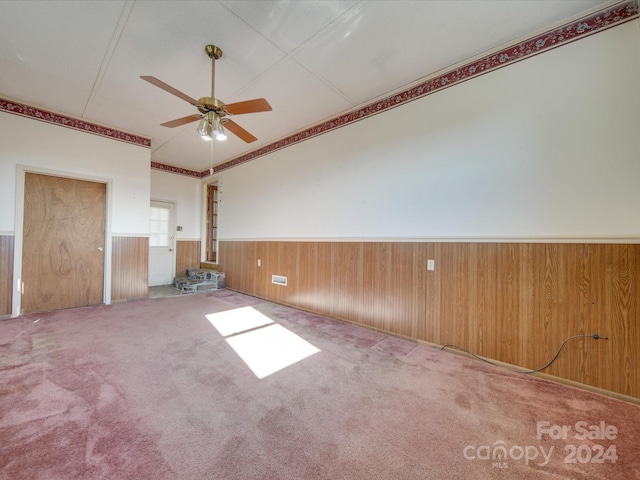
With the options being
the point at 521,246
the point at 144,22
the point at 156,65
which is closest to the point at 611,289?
the point at 521,246

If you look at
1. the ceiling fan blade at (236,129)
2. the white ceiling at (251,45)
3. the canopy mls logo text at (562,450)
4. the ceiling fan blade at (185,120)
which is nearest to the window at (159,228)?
the white ceiling at (251,45)

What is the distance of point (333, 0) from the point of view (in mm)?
1999

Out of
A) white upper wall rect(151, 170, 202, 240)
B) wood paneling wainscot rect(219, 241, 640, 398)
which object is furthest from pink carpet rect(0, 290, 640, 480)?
white upper wall rect(151, 170, 202, 240)

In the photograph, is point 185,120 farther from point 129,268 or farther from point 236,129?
point 129,268

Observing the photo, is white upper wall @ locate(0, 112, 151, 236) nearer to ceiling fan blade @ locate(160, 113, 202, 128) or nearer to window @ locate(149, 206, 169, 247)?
window @ locate(149, 206, 169, 247)

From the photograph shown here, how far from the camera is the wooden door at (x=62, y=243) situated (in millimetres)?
3727

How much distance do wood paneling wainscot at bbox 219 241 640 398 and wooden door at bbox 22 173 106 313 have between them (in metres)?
3.94

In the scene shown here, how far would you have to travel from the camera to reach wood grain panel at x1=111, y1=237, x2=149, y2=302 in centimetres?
440

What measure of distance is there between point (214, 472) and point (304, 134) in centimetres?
410

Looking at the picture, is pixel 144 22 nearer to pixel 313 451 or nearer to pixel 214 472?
pixel 214 472

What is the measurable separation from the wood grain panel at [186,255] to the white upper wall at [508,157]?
4.33 metres

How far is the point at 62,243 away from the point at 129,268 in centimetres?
96

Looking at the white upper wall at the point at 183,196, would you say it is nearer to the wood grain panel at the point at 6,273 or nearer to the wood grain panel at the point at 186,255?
the wood grain panel at the point at 186,255

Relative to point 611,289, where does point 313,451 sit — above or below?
below
